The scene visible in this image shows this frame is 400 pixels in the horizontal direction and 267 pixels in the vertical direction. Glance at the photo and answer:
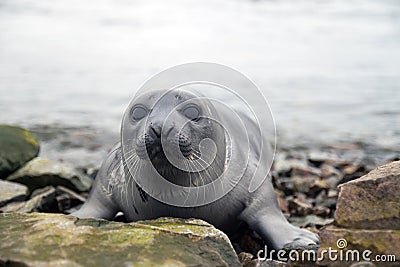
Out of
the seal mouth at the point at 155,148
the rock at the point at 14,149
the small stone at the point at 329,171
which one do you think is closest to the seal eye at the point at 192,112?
the seal mouth at the point at 155,148

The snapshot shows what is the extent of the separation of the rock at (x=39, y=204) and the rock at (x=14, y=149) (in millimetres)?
748

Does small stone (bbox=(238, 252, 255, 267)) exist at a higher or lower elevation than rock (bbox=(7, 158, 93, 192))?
higher

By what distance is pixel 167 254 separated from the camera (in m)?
2.87

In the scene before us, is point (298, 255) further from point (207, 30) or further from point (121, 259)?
point (207, 30)

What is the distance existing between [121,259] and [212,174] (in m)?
1.24

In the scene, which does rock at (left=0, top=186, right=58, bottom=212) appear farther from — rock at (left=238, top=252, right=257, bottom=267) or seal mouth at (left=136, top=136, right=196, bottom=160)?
rock at (left=238, top=252, right=257, bottom=267)

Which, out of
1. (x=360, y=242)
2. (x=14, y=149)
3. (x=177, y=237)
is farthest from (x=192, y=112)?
(x=14, y=149)

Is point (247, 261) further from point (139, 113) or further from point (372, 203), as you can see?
point (139, 113)

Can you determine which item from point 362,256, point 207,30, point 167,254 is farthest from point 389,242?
point 207,30

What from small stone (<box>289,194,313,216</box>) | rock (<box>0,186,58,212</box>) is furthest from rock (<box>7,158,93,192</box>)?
small stone (<box>289,194,313,216</box>)

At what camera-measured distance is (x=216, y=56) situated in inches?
637

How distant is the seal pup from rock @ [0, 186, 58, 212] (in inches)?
19.9

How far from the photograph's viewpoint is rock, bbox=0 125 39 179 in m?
5.90

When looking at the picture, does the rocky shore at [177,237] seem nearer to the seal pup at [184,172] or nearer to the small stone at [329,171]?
the seal pup at [184,172]
